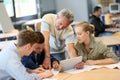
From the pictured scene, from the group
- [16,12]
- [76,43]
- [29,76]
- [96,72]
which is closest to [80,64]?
[96,72]

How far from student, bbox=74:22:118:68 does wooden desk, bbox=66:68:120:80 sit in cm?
33

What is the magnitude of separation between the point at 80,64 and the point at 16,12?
16.4 ft

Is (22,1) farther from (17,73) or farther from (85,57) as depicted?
(17,73)

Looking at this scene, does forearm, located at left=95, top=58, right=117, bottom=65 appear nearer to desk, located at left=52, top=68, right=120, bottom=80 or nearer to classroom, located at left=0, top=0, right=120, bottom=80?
classroom, located at left=0, top=0, right=120, bottom=80

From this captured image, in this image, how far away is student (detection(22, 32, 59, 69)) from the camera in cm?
265

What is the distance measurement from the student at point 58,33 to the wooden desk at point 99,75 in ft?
1.65

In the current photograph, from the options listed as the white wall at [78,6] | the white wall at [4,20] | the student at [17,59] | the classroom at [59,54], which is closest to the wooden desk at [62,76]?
the classroom at [59,54]

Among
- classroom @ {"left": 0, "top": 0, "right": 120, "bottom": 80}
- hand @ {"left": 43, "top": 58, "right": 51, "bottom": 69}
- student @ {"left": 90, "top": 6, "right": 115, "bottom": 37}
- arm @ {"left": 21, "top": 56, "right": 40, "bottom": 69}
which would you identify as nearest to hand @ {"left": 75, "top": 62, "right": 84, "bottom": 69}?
classroom @ {"left": 0, "top": 0, "right": 120, "bottom": 80}

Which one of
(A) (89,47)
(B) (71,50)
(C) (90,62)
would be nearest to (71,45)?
(B) (71,50)

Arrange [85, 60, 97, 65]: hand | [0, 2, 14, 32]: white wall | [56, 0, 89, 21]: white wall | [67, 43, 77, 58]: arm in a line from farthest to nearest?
[56, 0, 89, 21]: white wall < [0, 2, 14, 32]: white wall < [67, 43, 77, 58]: arm < [85, 60, 97, 65]: hand

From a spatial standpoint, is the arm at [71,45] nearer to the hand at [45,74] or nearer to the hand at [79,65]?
the hand at [79,65]

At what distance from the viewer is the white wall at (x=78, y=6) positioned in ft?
27.5

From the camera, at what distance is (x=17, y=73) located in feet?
6.95

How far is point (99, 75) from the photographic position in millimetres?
2338
